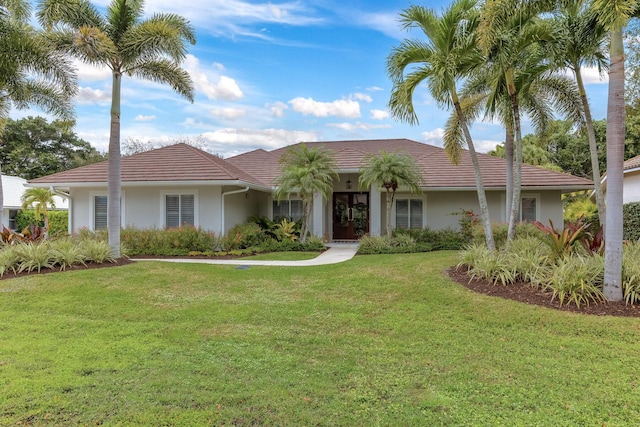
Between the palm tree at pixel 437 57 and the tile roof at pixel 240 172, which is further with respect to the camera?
the tile roof at pixel 240 172

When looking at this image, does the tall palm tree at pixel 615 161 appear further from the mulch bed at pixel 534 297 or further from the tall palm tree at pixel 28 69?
the tall palm tree at pixel 28 69

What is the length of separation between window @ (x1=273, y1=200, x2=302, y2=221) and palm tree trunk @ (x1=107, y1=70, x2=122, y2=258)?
25.9 feet

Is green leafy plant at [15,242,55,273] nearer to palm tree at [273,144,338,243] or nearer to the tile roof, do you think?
the tile roof

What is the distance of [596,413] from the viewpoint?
317 centimetres

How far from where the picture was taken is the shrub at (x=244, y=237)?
543 inches

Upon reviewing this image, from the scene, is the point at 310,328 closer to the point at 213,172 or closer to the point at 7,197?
the point at 213,172

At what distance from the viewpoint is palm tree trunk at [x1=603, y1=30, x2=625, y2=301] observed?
6.11 metres

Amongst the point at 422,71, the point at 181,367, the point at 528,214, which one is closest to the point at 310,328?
the point at 181,367

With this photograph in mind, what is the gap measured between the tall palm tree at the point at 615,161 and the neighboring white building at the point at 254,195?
8.79 m

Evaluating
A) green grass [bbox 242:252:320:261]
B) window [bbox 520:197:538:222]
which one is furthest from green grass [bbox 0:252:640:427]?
window [bbox 520:197:538:222]

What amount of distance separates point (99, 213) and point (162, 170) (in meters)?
3.22

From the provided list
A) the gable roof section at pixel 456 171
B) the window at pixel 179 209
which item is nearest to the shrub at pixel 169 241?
the window at pixel 179 209

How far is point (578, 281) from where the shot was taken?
632 centimetres

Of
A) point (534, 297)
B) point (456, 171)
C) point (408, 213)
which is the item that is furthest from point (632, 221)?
point (534, 297)
